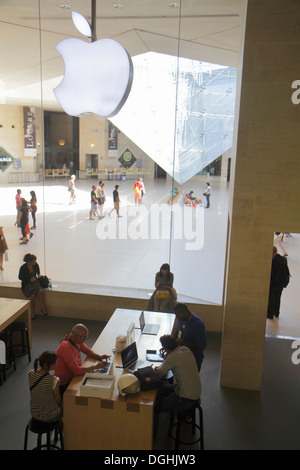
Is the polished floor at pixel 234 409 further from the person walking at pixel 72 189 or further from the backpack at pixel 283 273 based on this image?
the person walking at pixel 72 189

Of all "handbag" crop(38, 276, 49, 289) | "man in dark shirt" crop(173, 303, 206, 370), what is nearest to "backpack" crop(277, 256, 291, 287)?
"man in dark shirt" crop(173, 303, 206, 370)

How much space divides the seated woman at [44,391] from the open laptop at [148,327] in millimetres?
1652

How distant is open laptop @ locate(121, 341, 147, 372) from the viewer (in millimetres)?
4070

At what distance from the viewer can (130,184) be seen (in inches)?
336

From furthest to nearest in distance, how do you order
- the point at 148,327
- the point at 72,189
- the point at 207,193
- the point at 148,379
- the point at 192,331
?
the point at 72,189, the point at 207,193, the point at 148,327, the point at 192,331, the point at 148,379

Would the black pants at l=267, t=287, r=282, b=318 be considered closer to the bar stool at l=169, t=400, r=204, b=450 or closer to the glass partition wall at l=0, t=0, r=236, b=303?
the glass partition wall at l=0, t=0, r=236, b=303

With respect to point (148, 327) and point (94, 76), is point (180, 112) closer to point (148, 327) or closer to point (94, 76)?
point (94, 76)

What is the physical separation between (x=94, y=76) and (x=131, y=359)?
9.88 ft

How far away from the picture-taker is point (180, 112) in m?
7.16

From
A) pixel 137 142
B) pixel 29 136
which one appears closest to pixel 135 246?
pixel 137 142

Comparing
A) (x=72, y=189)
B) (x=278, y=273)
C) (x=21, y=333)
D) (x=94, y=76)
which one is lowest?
(x=21, y=333)

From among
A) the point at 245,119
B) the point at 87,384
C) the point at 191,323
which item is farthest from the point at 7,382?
the point at 245,119

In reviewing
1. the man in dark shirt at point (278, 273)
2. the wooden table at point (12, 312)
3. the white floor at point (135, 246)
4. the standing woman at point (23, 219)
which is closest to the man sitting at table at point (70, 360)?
the wooden table at point (12, 312)

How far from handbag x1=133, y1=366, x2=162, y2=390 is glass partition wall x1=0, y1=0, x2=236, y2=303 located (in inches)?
113
